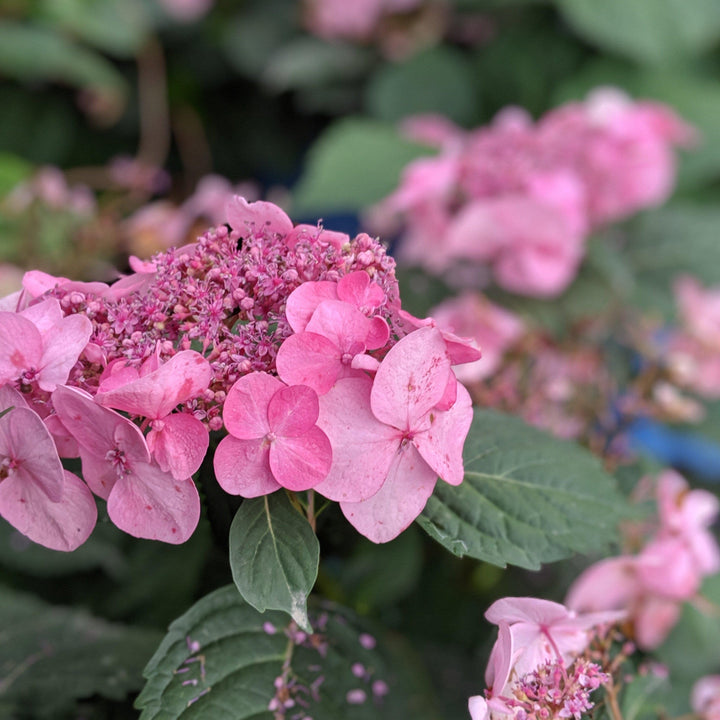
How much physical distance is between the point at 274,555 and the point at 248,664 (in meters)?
0.11

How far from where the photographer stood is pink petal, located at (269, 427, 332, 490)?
0.96 ft

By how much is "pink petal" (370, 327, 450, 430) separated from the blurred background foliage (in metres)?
0.08

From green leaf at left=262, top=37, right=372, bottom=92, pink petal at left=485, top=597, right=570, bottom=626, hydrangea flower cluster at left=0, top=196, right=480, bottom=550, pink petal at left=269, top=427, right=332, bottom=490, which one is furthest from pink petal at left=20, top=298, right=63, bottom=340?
green leaf at left=262, top=37, right=372, bottom=92

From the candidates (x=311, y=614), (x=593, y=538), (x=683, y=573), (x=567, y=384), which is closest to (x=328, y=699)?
(x=311, y=614)

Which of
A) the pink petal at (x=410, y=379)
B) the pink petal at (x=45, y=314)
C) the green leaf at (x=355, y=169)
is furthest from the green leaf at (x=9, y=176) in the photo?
the pink petal at (x=410, y=379)

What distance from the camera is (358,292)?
12.1 inches

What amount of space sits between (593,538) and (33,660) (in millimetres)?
319

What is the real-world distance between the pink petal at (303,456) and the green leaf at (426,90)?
42.6 inches

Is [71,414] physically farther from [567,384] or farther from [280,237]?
[567,384]

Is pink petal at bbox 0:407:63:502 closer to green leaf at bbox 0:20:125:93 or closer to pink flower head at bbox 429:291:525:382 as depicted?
pink flower head at bbox 429:291:525:382

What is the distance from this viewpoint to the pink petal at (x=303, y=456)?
0.29m

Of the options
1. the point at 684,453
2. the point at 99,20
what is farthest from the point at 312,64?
the point at 684,453

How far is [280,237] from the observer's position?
13.7 inches

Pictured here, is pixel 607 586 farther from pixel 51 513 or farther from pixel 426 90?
pixel 426 90
